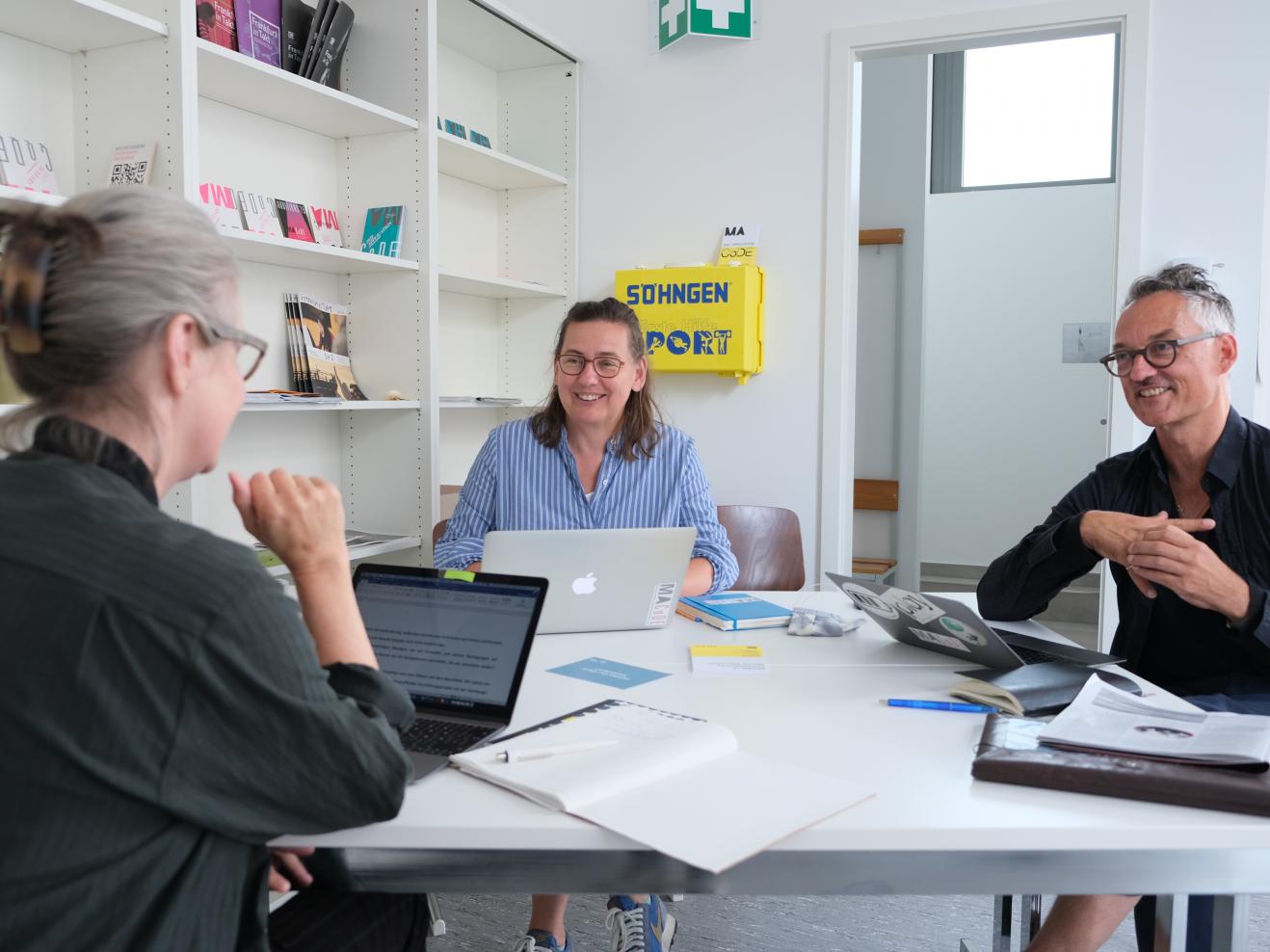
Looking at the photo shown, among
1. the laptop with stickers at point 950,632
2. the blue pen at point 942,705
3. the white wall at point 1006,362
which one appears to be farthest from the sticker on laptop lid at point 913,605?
the white wall at point 1006,362

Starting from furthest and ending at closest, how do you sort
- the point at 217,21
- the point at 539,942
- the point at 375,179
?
1. the point at 375,179
2. the point at 217,21
3. the point at 539,942

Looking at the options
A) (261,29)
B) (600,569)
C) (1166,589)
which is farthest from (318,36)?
(1166,589)

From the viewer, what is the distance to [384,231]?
3080mm

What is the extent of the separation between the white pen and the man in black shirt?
106 cm

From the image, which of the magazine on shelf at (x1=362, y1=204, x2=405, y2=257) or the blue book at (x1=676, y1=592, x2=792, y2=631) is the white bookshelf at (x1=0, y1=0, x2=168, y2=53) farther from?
the blue book at (x1=676, y1=592, x2=792, y2=631)

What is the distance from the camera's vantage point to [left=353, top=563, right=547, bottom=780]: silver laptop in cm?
129

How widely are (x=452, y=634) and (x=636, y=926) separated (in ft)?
3.35

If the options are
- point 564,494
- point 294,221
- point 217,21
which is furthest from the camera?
point 294,221

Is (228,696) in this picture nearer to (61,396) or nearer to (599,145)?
(61,396)

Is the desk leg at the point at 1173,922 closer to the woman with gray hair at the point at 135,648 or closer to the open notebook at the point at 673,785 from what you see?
the open notebook at the point at 673,785

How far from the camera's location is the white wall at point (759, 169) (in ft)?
10.2

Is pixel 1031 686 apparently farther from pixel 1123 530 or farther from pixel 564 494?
pixel 564 494

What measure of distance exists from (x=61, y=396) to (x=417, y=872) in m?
0.58

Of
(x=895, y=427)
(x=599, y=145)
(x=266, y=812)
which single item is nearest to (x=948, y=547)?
(x=895, y=427)
